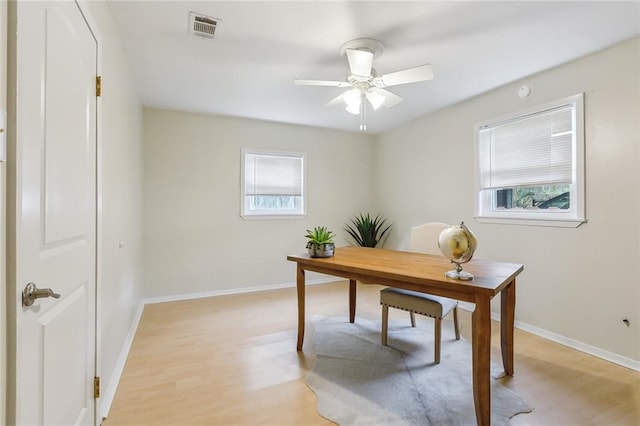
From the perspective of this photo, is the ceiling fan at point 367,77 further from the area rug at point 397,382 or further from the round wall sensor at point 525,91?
the area rug at point 397,382

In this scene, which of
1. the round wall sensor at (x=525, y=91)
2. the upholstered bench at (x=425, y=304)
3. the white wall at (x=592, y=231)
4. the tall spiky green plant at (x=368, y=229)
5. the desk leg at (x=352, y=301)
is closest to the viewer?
the upholstered bench at (x=425, y=304)

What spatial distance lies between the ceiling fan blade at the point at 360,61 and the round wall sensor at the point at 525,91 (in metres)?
1.71

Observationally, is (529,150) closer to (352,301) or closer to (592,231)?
(592,231)

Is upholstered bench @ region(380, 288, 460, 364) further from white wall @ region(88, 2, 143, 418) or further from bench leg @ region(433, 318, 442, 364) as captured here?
white wall @ region(88, 2, 143, 418)

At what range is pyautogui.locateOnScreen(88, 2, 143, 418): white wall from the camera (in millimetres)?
1713

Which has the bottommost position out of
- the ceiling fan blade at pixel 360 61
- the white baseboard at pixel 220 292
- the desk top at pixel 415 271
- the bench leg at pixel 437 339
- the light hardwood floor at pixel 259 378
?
the light hardwood floor at pixel 259 378

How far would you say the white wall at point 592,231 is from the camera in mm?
2213

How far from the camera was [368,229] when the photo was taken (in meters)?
4.68

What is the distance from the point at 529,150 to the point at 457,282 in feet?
6.74

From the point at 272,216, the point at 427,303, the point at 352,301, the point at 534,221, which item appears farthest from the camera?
the point at 272,216

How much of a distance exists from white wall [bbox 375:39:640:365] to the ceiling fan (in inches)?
55.6

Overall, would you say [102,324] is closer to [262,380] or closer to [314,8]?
[262,380]

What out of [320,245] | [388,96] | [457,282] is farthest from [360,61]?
[457,282]

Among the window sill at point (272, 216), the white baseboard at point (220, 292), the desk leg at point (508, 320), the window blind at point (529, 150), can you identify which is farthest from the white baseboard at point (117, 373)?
the window blind at point (529, 150)
